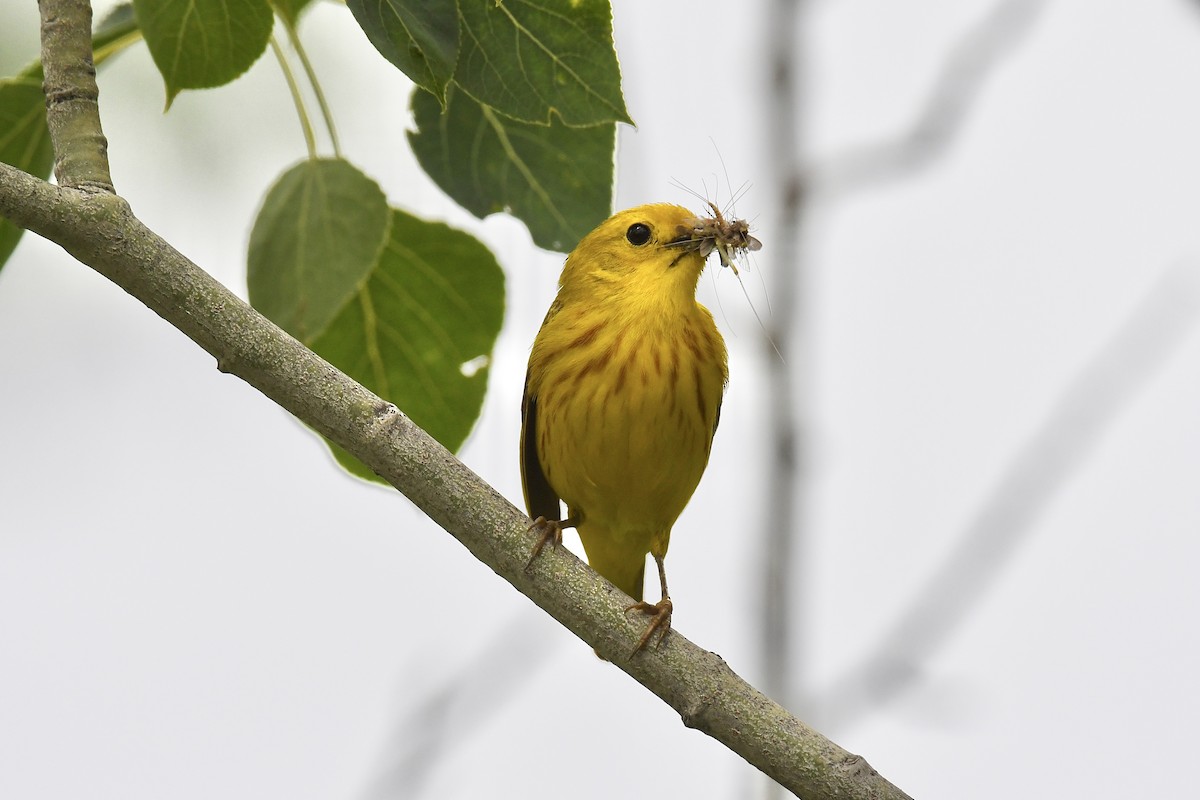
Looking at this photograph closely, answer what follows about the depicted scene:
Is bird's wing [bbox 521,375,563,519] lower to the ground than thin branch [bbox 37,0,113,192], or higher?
higher

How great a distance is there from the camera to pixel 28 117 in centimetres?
276

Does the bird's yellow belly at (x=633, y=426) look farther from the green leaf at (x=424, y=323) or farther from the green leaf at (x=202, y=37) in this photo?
the green leaf at (x=202, y=37)

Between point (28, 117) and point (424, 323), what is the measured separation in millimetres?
963

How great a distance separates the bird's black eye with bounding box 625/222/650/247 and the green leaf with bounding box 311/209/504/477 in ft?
2.19

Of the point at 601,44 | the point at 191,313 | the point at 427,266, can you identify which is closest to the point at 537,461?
the point at 427,266

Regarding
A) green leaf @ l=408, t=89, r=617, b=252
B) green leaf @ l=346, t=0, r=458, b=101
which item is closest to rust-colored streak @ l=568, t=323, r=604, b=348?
green leaf @ l=408, t=89, r=617, b=252

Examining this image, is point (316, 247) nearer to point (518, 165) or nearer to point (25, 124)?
point (518, 165)

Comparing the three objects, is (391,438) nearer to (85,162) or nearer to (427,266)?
(85,162)

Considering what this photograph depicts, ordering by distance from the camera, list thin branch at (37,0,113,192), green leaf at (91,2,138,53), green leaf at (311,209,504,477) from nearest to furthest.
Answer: thin branch at (37,0,113,192)
green leaf at (91,2,138,53)
green leaf at (311,209,504,477)

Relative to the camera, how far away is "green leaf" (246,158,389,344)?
268 cm

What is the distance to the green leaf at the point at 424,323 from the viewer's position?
305cm

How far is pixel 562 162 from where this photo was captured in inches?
116

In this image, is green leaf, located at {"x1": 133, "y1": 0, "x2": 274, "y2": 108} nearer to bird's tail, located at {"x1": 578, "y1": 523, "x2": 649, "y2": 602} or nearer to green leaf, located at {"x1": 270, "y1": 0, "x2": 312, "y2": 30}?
green leaf, located at {"x1": 270, "y1": 0, "x2": 312, "y2": 30}

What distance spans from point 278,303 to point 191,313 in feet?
2.77
